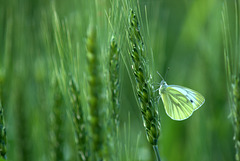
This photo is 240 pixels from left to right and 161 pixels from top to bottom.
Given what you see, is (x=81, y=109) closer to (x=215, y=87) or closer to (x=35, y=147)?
(x=35, y=147)

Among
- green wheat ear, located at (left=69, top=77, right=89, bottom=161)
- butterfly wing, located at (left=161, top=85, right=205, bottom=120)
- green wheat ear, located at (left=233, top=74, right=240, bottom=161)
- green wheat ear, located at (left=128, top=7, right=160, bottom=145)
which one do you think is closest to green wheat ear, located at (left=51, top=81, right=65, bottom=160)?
green wheat ear, located at (left=69, top=77, right=89, bottom=161)

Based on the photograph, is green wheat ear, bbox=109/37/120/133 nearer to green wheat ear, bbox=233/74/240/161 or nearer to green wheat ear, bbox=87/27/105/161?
green wheat ear, bbox=87/27/105/161

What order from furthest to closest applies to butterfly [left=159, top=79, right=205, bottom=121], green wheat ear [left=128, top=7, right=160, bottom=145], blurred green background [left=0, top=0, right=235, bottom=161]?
butterfly [left=159, top=79, right=205, bottom=121] → blurred green background [left=0, top=0, right=235, bottom=161] → green wheat ear [left=128, top=7, right=160, bottom=145]

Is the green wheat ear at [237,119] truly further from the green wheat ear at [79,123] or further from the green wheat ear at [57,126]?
the green wheat ear at [57,126]

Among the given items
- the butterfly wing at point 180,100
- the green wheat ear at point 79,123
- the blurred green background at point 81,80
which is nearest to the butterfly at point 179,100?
the butterfly wing at point 180,100

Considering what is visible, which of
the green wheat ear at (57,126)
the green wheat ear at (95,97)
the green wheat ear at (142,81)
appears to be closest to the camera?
the green wheat ear at (95,97)

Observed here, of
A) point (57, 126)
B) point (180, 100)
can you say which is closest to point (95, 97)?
point (57, 126)
